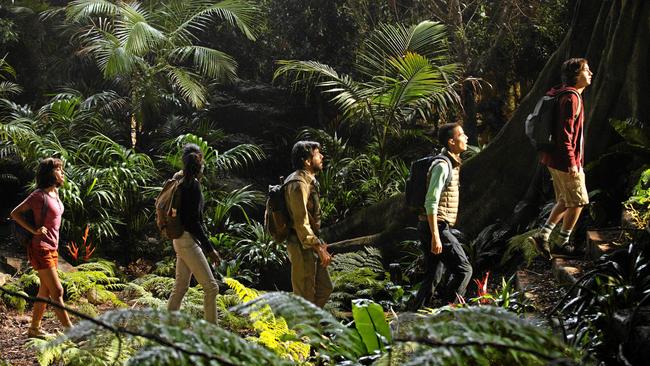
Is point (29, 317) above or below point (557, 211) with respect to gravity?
below

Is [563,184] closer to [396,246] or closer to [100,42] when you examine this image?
[396,246]

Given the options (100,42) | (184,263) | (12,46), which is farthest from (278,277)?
(12,46)

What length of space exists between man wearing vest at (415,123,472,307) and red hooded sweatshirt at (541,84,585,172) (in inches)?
30.5

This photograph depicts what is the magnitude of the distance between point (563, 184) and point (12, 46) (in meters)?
12.7

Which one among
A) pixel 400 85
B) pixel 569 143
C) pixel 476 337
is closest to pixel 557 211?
pixel 569 143

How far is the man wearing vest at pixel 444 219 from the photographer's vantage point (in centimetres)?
658

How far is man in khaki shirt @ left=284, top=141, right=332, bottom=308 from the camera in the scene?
6570mm

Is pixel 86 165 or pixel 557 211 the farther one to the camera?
pixel 86 165

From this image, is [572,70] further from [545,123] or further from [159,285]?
[159,285]

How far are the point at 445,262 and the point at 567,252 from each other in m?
1.58

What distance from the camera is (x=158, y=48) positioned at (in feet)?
51.6

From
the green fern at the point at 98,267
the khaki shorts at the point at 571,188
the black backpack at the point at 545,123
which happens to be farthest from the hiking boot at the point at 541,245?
the green fern at the point at 98,267

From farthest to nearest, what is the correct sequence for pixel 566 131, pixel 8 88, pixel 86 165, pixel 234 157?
pixel 8 88, pixel 234 157, pixel 86 165, pixel 566 131

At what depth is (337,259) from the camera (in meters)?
9.98
